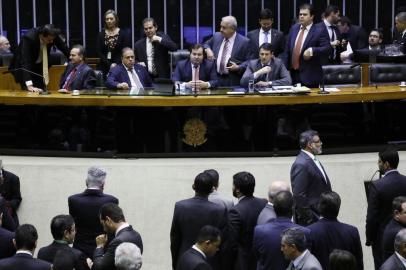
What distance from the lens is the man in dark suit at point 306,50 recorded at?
1404 centimetres

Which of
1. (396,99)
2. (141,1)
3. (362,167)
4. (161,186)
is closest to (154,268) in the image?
(161,186)

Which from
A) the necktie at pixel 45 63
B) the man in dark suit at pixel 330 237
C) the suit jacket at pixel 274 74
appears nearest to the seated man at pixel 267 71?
the suit jacket at pixel 274 74

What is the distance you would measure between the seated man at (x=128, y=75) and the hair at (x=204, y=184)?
3921mm

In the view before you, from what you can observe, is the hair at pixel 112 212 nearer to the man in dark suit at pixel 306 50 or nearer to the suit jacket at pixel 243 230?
the suit jacket at pixel 243 230

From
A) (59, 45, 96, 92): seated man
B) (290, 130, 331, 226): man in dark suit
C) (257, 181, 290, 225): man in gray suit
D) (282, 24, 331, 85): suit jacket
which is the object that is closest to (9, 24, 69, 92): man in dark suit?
(59, 45, 96, 92): seated man

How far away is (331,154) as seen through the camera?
13.2 meters

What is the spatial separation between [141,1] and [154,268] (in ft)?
22.4

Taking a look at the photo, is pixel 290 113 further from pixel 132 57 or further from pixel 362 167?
pixel 132 57

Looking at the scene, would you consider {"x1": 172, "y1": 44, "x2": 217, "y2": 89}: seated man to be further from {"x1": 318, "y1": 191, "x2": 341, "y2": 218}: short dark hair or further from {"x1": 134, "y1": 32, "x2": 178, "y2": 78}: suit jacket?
{"x1": 318, "y1": 191, "x2": 341, "y2": 218}: short dark hair

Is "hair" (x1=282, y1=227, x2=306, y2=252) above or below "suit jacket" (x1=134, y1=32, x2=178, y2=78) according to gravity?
below

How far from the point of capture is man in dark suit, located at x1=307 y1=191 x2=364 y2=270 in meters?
8.91

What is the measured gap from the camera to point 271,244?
883 cm

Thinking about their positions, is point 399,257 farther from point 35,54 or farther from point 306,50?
point 35,54

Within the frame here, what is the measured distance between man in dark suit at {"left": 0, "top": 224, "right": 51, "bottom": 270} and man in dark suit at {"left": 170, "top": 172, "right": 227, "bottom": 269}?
5.00 ft
